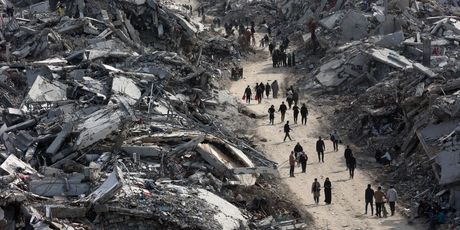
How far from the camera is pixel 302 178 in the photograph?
26.8 metres

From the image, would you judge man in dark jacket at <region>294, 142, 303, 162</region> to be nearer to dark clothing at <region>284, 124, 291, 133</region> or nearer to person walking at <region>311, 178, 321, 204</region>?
dark clothing at <region>284, 124, 291, 133</region>

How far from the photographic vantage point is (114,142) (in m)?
24.6

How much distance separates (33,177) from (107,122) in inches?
144

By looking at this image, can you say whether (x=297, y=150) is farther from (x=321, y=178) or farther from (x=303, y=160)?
(x=321, y=178)

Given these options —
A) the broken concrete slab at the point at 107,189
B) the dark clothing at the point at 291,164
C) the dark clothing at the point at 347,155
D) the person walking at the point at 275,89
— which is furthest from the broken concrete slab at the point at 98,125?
the person walking at the point at 275,89

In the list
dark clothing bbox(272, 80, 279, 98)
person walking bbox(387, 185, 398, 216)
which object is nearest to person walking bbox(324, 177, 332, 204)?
person walking bbox(387, 185, 398, 216)

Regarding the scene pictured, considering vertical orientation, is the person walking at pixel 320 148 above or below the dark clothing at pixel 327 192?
above

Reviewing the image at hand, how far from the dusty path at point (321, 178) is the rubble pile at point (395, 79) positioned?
1124 mm

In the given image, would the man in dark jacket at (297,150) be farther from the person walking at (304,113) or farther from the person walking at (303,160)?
the person walking at (304,113)

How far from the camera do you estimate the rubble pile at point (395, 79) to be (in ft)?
85.5

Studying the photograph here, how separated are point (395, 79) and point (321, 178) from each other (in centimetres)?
801

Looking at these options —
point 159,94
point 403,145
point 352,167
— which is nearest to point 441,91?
point 403,145

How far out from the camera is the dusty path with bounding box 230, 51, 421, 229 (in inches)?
923

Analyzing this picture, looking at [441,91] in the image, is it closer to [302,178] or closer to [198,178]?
[302,178]
